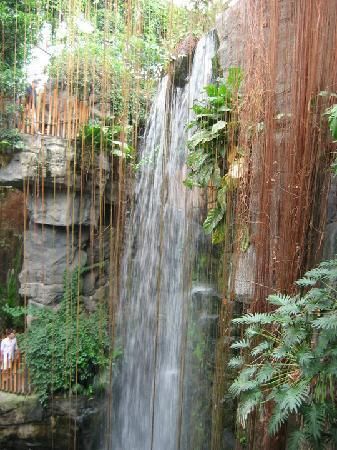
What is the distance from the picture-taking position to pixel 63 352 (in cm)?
475

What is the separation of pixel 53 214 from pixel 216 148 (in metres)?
2.60

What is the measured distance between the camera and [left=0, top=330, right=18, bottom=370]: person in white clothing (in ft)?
16.2

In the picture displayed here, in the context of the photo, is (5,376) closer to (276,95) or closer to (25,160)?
(25,160)

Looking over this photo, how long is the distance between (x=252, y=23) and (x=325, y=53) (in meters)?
0.61

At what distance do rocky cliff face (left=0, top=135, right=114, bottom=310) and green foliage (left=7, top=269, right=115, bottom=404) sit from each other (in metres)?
0.30

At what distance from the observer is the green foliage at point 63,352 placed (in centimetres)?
469

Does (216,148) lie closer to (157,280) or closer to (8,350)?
(157,280)

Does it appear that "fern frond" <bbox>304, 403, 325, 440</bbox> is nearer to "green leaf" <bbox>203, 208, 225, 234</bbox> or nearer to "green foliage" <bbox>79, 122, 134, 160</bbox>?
"green leaf" <bbox>203, 208, 225, 234</bbox>

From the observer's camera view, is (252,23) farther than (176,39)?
No

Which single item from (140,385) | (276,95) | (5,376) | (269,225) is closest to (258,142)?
(276,95)

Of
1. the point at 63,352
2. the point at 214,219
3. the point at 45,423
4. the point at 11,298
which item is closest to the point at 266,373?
the point at 214,219

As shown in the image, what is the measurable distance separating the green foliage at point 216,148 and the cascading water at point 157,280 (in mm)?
729

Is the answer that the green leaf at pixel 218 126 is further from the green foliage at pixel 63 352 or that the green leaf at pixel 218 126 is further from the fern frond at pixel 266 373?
the green foliage at pixel 63 352

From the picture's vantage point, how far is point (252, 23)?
273cm
